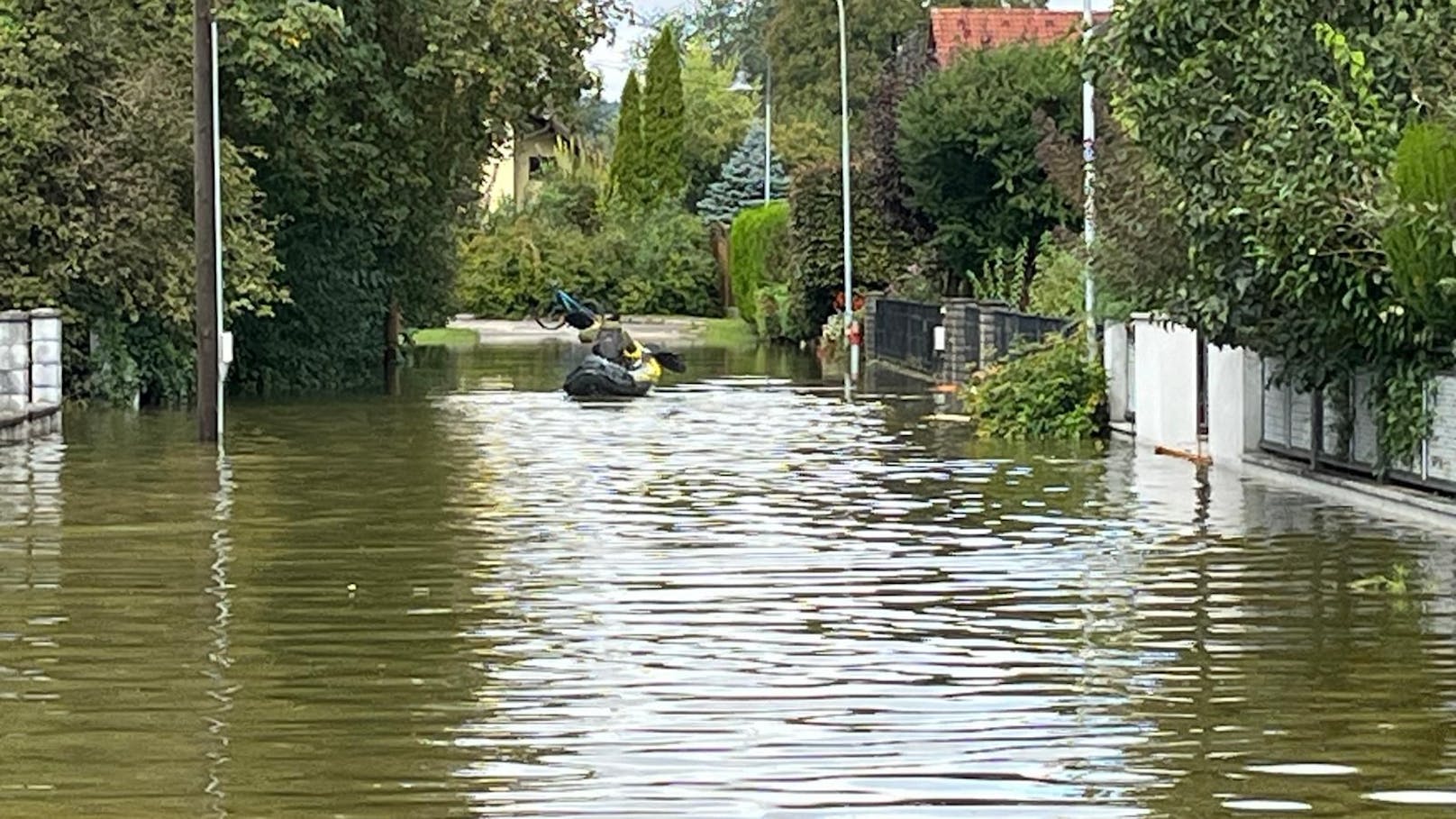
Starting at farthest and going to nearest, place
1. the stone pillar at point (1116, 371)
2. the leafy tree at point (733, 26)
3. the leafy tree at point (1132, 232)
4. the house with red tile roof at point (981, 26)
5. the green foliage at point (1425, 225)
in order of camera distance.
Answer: the leafy tree at point (733, 26), the house with red tile roof at point (981, 26), the stone pillar at point (1116, 371), the leafy tree at point (1132, 232), the green foliage at point (1425, 225)

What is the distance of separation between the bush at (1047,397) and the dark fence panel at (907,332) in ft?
53.3

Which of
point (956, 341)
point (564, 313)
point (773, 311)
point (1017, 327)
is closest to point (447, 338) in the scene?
point (564, 313)

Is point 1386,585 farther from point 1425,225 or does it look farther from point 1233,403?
point 1233,403

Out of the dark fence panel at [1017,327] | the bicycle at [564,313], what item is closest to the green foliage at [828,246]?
the bicycle at [564,313]

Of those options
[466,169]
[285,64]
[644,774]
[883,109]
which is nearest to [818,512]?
[644,774]

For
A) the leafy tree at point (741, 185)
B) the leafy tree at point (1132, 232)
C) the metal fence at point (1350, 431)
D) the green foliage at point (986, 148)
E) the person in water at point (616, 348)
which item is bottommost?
the metal fence at point (1350, 431)

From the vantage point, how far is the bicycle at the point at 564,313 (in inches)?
2953

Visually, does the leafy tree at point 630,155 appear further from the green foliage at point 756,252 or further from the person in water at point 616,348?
the person in water at point 616,348

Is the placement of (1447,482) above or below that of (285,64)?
below

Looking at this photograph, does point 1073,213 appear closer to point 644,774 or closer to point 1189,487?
point 1189,487

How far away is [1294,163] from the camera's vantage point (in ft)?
75.9

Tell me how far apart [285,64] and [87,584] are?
87.3 ft

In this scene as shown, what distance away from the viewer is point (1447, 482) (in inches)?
876

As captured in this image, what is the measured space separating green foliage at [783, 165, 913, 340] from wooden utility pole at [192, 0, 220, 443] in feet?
111
